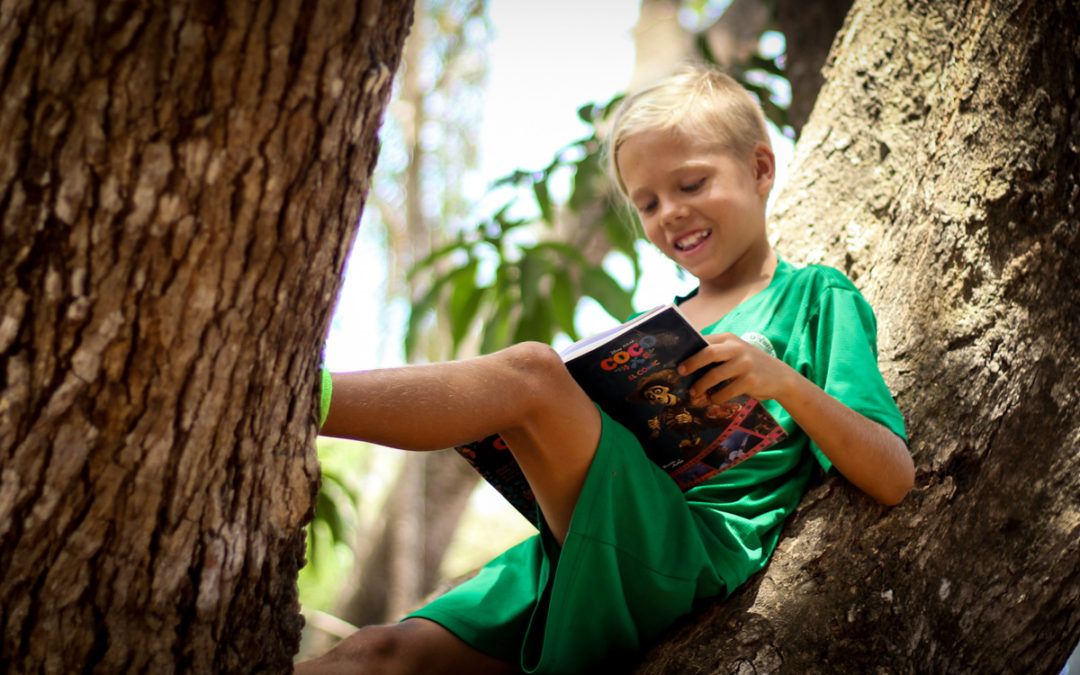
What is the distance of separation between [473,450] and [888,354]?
0.72 meters

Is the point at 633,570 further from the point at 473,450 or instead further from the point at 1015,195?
the point at 1015,195

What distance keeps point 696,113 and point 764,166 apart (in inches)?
7.5

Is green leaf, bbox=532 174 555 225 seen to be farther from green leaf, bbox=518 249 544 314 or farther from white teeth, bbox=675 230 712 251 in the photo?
white teeth, bbox=675 230 712 251

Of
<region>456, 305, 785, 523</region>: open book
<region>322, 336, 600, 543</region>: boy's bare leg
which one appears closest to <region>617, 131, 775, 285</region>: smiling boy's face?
<region>456, 305, 785, 523</region>: open book

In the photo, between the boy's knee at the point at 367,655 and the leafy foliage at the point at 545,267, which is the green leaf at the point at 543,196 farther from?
the boy's knee at the point at 367,655

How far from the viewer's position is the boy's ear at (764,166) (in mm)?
1651

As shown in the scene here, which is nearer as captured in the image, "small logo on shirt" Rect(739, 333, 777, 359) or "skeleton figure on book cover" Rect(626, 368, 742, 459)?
"skeleton figure on book cover" Rect(626, 368, 742, 459)

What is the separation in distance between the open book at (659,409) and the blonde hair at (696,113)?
1.72ft

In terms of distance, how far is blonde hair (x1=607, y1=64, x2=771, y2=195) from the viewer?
5.11 ft

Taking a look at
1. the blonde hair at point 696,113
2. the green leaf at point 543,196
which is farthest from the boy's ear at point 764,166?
the green leaf at point 543,196

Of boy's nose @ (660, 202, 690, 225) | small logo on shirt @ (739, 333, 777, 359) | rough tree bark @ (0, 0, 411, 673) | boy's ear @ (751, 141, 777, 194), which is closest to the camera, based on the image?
rough tree bark @ (0, 0, 411, 673)

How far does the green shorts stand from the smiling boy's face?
19.3 inches

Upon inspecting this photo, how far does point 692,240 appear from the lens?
1.57 m

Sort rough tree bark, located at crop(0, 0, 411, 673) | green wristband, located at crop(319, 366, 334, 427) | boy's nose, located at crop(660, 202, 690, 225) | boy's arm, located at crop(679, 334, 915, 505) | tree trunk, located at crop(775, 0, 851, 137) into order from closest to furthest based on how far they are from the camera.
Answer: rough tree bark, located at crop(0, 0, 411, 673)
green wristband, located at crop(319, 366, 334, 427)
boy's arm, located at crop(679, 334, 915, 505)
boy's nose, located at crop(660, 202, 690, 225)
tree trunk, located at crop(775, 0, 851, 137)
